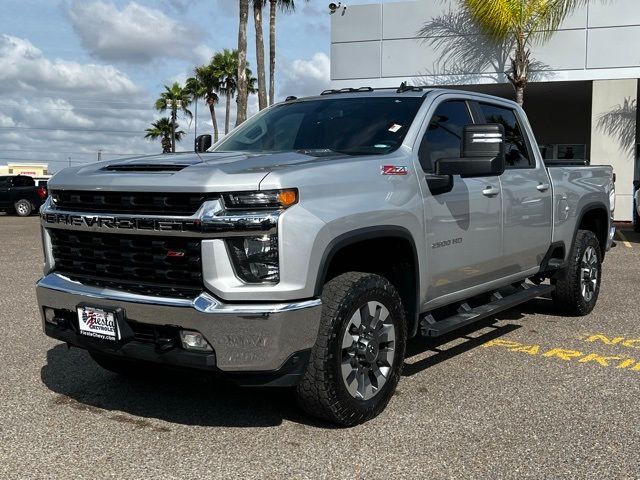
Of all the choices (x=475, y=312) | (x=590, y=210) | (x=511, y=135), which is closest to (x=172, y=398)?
(x=475, y=312)

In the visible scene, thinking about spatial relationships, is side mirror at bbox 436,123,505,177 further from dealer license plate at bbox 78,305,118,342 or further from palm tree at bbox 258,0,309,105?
palm tree at bbox 258,0,309,105

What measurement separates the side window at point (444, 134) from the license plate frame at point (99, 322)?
2.10 metres

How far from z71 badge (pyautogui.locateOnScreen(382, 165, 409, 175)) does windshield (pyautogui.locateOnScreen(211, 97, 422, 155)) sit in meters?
0.20

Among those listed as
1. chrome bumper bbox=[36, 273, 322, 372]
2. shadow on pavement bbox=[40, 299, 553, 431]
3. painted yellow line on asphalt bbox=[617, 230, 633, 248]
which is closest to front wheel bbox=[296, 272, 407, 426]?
chrome bumper bbox=[36, 273, 322, 372]

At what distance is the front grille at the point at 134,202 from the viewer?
3.47 m

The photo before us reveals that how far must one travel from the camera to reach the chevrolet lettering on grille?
3461 millimetres

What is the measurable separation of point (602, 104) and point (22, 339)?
658 inches

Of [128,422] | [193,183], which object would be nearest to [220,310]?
[193,183]

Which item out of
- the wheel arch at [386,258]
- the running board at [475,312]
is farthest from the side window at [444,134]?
the running board at [475,312]

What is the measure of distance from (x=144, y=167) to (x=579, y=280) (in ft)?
15.1

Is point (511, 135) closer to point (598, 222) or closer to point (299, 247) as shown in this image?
point (598, 222)

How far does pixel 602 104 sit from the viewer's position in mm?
18719

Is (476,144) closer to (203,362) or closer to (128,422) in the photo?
(203,362)

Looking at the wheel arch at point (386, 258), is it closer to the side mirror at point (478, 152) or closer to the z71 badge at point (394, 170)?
the z71 badge at point (394, 170)
